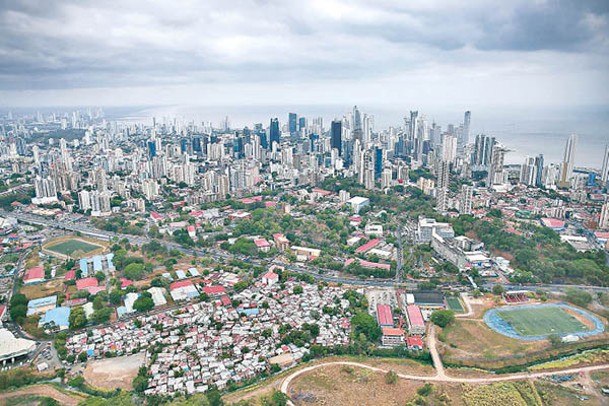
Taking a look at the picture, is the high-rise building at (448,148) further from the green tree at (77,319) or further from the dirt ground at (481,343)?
the green tree at (77,319)

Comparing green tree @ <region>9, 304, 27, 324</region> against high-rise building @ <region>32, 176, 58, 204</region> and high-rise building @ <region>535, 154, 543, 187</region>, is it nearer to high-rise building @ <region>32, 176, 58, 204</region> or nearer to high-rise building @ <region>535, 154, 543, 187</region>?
high-rise building @ <region>32, 176, 58, 204</region>

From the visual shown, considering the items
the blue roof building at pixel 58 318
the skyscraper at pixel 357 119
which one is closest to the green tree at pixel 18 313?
the blue roof building at pixel 58 318

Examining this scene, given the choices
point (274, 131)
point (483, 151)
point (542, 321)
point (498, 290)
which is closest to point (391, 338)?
point (542, 321)

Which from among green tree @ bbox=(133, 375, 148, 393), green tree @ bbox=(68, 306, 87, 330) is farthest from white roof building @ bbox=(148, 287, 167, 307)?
green tree @ bbox=(133, 375, 148, 393)

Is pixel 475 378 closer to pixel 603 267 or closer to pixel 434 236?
pixel 603 267

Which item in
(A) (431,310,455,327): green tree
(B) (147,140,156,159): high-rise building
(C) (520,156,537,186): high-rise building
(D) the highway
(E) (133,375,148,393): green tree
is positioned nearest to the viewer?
(E) (133,375,148,393): green tree

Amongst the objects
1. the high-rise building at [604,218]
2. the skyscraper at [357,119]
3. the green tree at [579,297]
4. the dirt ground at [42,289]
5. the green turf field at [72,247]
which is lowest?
the green turf field at [72,247]

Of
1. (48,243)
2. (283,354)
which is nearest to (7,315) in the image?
(48,243)
